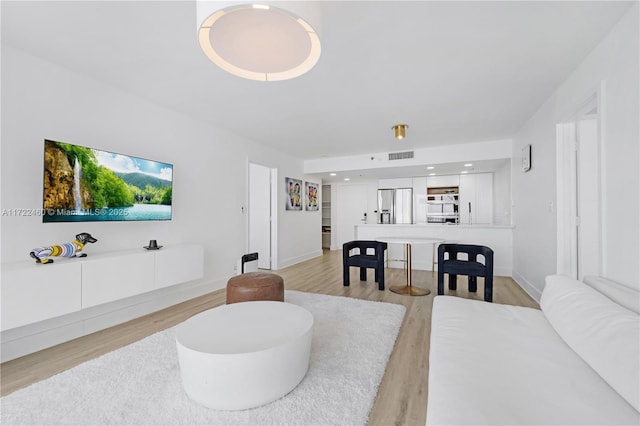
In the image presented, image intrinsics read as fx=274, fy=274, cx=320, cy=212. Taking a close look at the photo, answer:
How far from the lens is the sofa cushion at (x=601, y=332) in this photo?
0.98 m

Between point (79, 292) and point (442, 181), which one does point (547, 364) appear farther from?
point (442, 181)

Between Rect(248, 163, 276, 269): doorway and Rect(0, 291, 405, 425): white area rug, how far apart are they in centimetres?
325

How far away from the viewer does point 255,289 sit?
2.63m

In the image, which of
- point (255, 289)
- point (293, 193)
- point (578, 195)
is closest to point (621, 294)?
point (578, 195)

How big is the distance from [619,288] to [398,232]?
13.1 ft

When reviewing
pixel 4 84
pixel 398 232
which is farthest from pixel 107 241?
pixel 398 232

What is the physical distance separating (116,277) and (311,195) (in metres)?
4.89

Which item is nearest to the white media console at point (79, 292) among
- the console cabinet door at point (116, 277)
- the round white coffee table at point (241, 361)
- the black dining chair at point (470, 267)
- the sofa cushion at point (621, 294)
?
the console cabinet door at point (116, 277)

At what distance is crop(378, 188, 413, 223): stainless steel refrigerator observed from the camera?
7.29 meters

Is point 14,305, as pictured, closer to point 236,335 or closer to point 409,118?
point 236,335

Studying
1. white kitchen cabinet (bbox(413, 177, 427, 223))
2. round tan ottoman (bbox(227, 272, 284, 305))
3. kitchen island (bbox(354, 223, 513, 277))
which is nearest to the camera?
round tan ottoman (bbox(227, 272, 284, 305))

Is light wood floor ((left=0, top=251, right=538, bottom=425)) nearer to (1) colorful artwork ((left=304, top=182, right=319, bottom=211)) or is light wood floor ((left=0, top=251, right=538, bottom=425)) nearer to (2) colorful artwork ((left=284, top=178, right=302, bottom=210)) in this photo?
(2) colorful artwork ((left=284, top=178, right=302, bottom=210))

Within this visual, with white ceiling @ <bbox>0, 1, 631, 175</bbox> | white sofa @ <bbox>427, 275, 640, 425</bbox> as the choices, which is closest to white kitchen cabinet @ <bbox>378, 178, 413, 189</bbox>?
white ceiling @ <bbox>0, 1, 631, 175</bbox>

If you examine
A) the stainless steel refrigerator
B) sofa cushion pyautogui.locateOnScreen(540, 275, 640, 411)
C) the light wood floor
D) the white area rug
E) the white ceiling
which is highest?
the white ceiling
